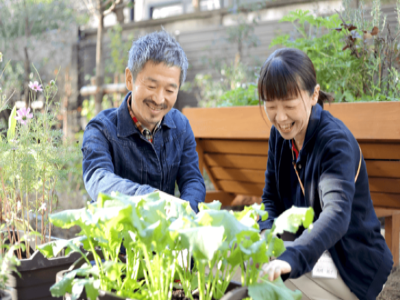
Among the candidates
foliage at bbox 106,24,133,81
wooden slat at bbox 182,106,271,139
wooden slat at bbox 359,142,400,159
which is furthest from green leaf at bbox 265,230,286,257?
foliage at bbox 106,24,133,81

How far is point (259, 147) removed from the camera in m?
2.66

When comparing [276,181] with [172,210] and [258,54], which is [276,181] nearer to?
[172,210]

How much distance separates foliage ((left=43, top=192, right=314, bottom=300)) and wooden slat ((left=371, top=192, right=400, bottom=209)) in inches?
66.1

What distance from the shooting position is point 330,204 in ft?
3.71

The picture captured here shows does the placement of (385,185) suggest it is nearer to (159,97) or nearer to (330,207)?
(330,207)

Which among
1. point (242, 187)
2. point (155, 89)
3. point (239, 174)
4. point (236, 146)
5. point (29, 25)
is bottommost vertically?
point (242, 187)

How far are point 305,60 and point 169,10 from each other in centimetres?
720

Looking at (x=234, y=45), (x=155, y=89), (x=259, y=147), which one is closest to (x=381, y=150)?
(x=259, y=147)

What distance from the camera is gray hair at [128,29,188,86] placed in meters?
1.50

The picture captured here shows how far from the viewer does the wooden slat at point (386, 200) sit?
221 centimetres

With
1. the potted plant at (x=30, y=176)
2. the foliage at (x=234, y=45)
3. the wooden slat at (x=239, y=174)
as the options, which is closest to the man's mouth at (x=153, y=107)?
the potted plant at (x=30, y=176)

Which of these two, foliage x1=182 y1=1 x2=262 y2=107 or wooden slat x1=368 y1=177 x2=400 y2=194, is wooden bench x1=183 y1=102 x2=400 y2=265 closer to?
wooden slat x1=368 y1=177 x2=400 y2=194

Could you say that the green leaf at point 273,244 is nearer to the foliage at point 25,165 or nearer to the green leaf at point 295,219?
the green leaf at point 295,219

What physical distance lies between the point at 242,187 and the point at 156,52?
Answer: 5.74ft
